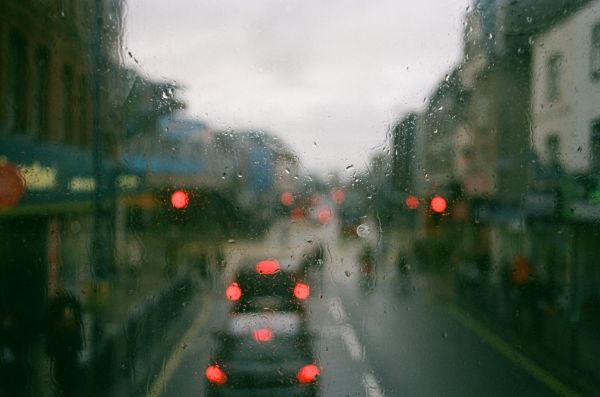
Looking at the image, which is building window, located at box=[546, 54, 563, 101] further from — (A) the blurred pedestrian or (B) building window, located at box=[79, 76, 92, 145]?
(A) the blurred pedestrian

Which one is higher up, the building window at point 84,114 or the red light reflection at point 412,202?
the building window at point 84,114

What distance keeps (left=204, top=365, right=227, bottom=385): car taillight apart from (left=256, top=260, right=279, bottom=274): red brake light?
557 mm

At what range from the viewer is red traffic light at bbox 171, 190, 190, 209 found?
326 centimetres

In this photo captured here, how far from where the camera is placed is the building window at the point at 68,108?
3501mm

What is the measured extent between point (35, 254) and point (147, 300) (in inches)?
27.9

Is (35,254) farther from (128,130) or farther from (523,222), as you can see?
(523,222)

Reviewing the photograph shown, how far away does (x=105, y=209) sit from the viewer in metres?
3.32

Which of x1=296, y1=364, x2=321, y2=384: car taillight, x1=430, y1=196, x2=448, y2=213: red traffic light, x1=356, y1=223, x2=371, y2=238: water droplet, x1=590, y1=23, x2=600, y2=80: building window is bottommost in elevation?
x1=296, y1=364, x2=321, y2=384: car taillight

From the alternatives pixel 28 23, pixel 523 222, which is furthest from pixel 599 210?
pixel 28 23

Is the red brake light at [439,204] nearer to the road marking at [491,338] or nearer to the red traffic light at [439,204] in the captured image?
the red traffic light at [439,204]

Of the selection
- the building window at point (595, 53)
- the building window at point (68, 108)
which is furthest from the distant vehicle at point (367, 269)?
the building window at point (595, 53)

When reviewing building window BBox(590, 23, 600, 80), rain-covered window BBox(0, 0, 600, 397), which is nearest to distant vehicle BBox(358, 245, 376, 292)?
rain-covered window BBox(0, 0, 600, 397)

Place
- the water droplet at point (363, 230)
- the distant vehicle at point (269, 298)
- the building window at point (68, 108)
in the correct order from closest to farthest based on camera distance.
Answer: the distant vehicle at point (269, 298) < the water droplet at point (363, 230) < the building window at point (68, 108)

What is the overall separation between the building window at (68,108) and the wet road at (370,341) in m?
1.24
